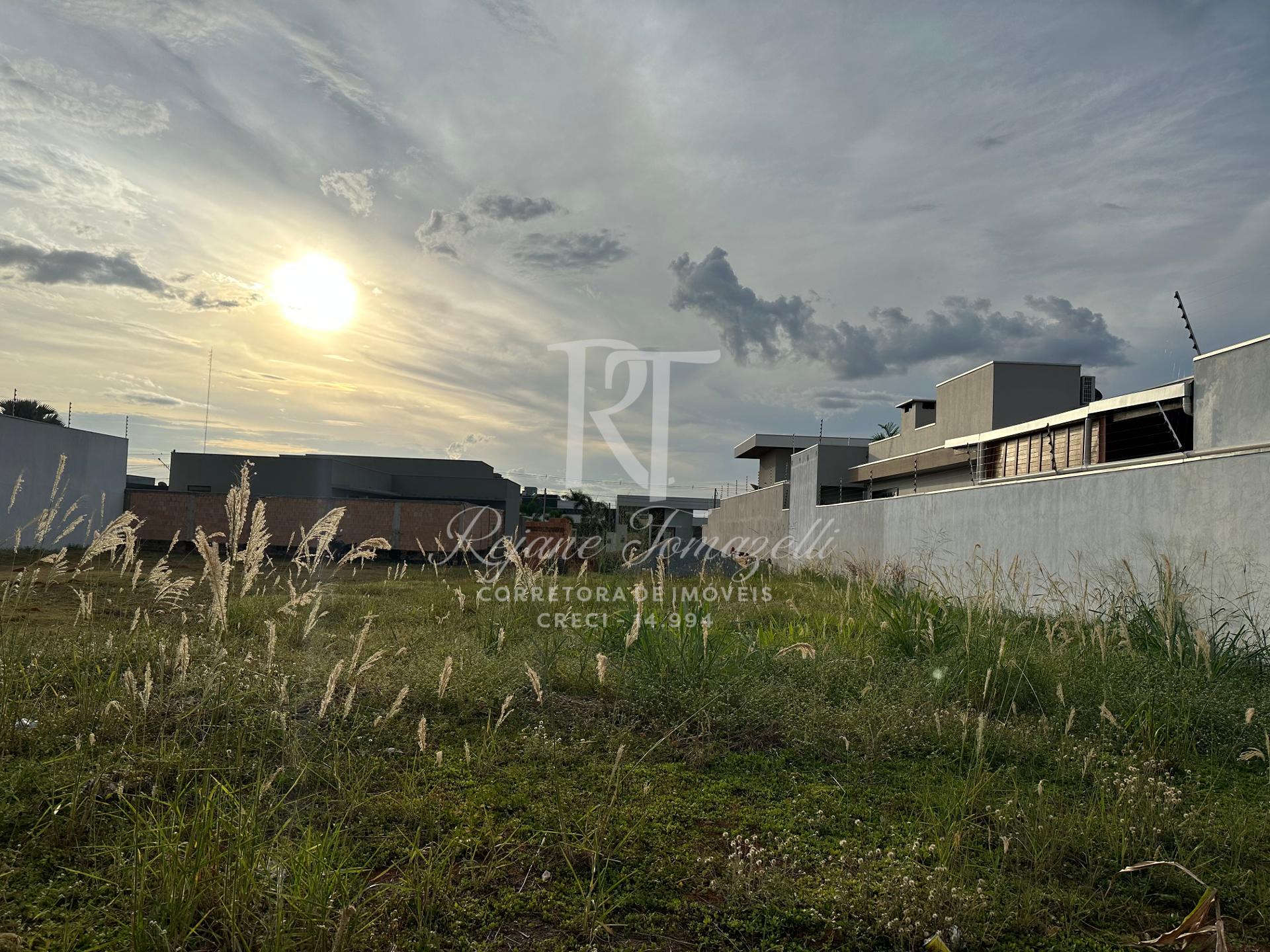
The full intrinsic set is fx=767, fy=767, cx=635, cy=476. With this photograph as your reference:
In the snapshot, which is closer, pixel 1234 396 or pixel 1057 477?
pixel 1057 477

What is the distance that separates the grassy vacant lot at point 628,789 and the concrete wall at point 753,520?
14.3m

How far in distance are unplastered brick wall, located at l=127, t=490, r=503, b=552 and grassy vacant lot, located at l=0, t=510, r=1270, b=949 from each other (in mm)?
18791

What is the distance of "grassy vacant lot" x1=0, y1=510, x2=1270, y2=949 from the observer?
2.20 m

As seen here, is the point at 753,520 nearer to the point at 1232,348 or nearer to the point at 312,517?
the point at 312,517

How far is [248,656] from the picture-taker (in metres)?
3.59

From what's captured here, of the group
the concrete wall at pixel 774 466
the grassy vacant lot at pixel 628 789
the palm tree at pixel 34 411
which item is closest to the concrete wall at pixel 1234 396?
the grassy vacant lot at pixel 628 789

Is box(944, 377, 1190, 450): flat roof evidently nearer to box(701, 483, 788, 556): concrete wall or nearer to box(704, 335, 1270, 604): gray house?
box(704, 335, 1270, 604): gray house

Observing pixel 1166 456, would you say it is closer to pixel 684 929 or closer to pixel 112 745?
pixel 684 929

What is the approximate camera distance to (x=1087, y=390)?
66.8 feet

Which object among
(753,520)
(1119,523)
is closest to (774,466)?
(753,520)

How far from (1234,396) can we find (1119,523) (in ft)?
9.92

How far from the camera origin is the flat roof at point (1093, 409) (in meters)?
11.1

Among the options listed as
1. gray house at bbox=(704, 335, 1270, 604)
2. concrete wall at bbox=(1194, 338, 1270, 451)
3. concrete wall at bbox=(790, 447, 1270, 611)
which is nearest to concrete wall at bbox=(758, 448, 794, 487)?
gray house at bbox=(704, 335, 1270, 604)

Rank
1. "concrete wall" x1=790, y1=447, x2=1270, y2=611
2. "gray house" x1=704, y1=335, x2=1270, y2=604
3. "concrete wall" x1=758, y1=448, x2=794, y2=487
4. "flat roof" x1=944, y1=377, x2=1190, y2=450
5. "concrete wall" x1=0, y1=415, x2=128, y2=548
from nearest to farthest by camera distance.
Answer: "concrete wall" x1=790, y1=447, x2=1270, y2=611 < "gray house" x1=704, y1=335, x2=1270, y2=604 < "flat roof" x1=944, y1=377, x2=1190, y2=450 < "concrete wall" x1=0, y1=415, x2=128, y2=548 < "concrete wall" x1=758, y1=448, x2=794, y2=487
